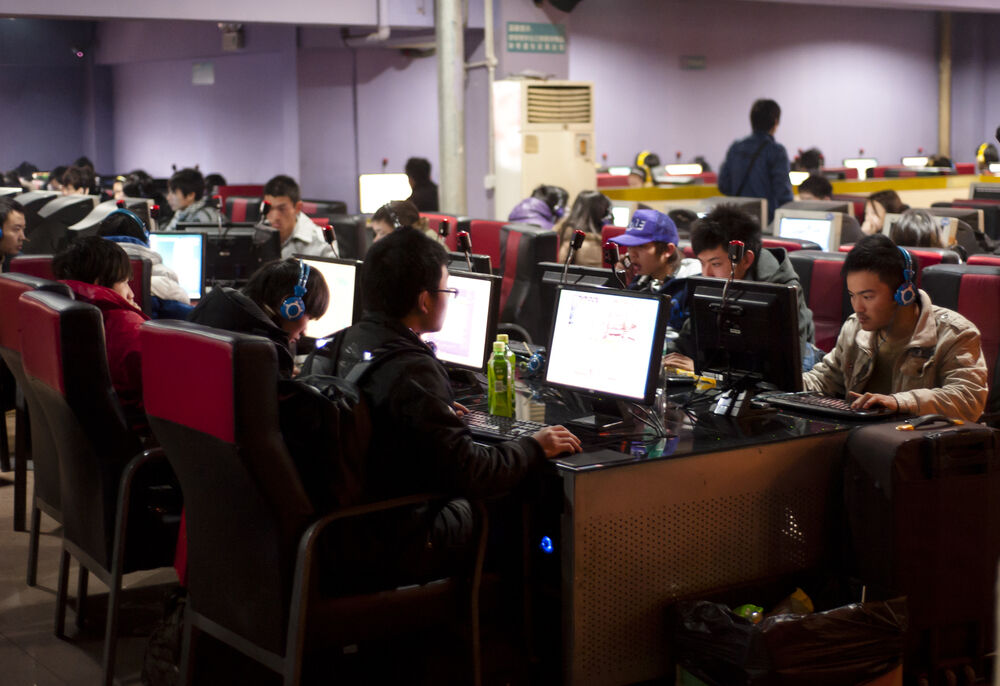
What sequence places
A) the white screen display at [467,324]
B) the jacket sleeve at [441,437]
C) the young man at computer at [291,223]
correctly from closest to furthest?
1. the jacket sleeve at [441,437]
2. the white screen display at [467,324]
3. the young man at computer at [291,223]

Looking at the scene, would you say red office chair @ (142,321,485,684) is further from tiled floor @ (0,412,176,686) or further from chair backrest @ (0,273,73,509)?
chair backrest @ (0,273,73,509)

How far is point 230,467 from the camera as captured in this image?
92.3 inches

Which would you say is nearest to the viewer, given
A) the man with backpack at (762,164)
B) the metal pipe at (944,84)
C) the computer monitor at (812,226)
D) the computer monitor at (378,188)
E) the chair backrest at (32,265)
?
the chair backrest at (32,265)

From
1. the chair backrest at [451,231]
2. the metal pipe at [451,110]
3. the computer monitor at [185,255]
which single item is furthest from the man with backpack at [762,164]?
the computer monitor at [185,255]

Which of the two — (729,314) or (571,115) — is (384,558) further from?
(571,115)

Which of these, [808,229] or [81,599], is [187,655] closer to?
[81,599]

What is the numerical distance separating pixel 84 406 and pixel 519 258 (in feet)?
9.50

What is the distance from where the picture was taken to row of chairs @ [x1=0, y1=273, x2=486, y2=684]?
2301 millimetres

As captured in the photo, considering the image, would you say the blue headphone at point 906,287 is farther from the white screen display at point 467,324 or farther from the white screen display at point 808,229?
the white screen display at point 808,229

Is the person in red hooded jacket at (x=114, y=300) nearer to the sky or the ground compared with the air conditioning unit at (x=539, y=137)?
nearer to the ground

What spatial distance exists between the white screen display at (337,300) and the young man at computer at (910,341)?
1891 millimetres

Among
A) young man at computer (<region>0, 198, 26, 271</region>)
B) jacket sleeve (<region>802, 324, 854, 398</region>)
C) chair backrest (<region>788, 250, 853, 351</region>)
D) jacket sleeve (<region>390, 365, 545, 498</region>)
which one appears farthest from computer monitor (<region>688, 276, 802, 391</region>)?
young man at computer (<region>0, 198, 26, 271</region>)

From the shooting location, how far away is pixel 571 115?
30.1ft

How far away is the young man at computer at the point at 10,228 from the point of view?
5.70 meters
